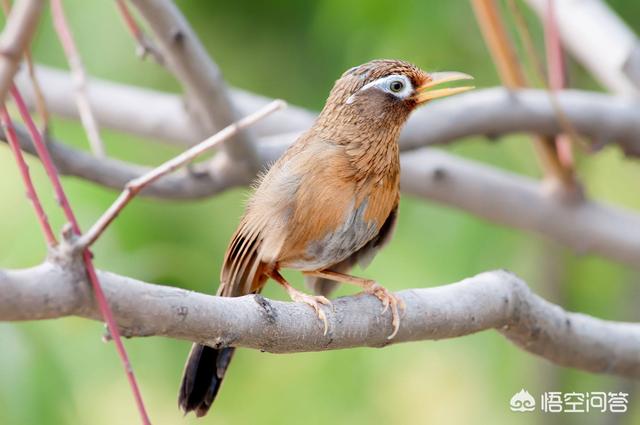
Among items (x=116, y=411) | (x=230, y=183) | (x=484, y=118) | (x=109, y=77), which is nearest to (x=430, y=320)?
(x=230, y=183)

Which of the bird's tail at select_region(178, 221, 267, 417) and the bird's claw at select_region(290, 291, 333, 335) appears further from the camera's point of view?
the bird's tail at select_region(178, 221, 267, 417)

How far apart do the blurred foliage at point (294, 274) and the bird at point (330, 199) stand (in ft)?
4.62

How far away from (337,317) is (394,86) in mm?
994

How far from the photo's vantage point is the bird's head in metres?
3.43

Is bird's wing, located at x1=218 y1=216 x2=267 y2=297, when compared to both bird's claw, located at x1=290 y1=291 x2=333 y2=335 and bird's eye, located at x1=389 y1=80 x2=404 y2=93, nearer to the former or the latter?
bird's claw, located at x1=290 y1=291 x2=333 y2=335

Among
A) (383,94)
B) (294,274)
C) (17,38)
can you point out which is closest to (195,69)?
(383,94)

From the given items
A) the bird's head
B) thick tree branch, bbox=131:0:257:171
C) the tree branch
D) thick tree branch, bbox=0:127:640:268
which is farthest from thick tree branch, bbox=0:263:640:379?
the tree branch

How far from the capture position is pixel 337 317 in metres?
2.79

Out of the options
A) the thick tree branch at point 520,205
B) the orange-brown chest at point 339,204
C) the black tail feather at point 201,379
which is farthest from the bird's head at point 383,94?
the thick tree branch at point 520,205

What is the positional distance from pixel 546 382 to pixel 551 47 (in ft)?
6.86

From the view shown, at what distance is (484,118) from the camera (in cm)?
452

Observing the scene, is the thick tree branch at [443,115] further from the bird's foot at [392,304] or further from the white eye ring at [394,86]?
the bird's foot at [392,304]

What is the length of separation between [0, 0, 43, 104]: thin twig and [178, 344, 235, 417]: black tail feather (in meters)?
1.82

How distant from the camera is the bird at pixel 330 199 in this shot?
125 inches
